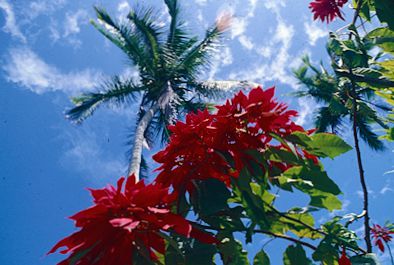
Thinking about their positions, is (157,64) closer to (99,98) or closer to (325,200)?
(99,98)

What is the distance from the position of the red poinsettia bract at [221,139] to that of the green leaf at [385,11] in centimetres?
41

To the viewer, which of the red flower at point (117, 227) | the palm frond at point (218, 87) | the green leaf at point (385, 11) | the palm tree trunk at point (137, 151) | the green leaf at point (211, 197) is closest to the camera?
the red flower at point (117, 227)

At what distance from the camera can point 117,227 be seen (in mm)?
605

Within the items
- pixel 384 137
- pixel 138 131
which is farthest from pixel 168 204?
pixel 138 131

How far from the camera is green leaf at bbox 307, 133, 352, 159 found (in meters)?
0.76

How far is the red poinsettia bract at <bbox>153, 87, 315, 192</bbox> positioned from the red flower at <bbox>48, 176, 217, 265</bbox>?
0.09 meters

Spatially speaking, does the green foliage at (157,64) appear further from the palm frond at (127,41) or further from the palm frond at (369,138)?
the palm frond at (369,138)

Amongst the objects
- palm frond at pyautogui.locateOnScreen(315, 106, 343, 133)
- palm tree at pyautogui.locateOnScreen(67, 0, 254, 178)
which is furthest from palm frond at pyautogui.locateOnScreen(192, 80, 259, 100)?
palm frond at pyautogui.locateOnScreen(315, 106, 343, 133)

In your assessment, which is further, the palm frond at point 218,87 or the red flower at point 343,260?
the palm frond at point 218,87

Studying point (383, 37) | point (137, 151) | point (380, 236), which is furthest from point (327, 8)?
point (137, 151)

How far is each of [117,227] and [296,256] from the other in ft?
1.15

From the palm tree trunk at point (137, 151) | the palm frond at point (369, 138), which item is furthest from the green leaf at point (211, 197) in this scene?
the palm frond at point (369, 138)

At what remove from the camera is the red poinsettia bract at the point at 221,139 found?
0.74 metres

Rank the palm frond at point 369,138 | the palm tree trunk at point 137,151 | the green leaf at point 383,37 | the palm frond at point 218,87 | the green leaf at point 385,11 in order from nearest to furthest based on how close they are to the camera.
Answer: the green leaf at point 385,11
the green leaf at point 383,37
the palm tree trunk at point 137,151
the palm frond at point 218,87
the palm frond at point 369,138
